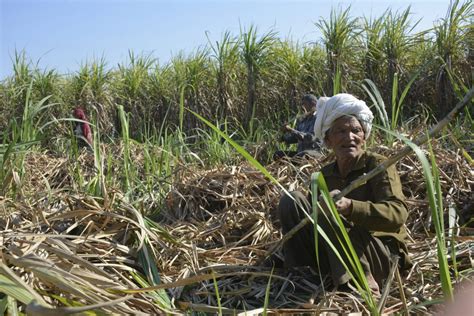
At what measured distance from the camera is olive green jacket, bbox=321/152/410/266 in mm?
1753

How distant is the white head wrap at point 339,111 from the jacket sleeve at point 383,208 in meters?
0.23

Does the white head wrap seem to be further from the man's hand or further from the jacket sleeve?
the man's hand

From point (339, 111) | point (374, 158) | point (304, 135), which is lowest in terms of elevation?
point (374, 158)

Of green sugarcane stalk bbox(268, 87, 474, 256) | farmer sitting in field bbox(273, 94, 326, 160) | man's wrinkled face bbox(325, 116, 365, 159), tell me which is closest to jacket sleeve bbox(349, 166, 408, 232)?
man's wrinkled face bbox(325, 116, 365, 159)

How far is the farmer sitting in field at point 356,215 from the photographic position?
1.82m

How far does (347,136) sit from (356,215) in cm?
38

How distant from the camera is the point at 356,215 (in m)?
1.74

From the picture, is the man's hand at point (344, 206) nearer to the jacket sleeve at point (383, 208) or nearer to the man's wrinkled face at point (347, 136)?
the jacket sleeve at point (383, 208)

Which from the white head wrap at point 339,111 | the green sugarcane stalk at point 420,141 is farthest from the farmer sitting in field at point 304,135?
the green sugarcane stalk at point 420,141

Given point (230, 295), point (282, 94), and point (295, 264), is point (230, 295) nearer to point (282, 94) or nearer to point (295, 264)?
point (295, 264)

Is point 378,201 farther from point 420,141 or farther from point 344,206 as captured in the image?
point 420,141

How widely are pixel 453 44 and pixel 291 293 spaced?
492 centimetres

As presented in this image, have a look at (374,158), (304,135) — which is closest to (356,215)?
(374,158)

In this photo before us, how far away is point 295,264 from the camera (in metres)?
2.03
